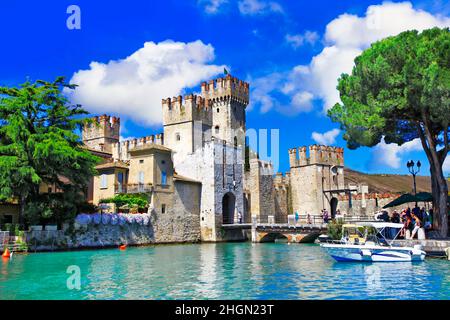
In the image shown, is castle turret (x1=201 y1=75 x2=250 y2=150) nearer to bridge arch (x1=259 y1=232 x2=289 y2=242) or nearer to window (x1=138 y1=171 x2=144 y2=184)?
bridge arch (x1=259 y1=232 x2=289 y2=242)

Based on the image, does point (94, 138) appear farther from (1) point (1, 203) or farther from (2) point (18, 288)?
(2) point (18, 288)

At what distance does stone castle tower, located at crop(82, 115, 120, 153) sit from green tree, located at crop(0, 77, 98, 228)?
21595mm

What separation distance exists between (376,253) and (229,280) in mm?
7393

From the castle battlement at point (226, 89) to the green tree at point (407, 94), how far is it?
27172mm

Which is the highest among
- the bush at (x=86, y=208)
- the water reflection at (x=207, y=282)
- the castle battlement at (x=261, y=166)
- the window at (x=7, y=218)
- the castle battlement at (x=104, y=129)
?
the castle battlement at (x=104, y=129)

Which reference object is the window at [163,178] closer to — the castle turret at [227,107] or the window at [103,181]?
the window at [103,181]

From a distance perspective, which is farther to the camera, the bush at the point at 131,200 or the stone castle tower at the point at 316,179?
the stone castle tower at the point at 316,179

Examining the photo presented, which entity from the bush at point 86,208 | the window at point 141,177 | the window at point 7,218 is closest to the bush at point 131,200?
the window at point 141,177

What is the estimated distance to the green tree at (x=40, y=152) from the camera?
25.9 metres

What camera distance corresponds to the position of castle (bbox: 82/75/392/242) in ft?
123

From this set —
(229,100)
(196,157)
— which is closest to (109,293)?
(196,157)

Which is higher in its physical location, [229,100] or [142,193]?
[229,100]

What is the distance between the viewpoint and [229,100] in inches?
1962
